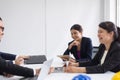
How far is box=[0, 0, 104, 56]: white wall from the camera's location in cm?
512

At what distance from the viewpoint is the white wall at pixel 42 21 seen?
202 inches

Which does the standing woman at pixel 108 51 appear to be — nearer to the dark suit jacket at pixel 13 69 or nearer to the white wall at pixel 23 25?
the dark suit jacket at pixel 13 69

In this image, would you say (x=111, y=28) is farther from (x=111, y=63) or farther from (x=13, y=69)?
(x=13, y=69)

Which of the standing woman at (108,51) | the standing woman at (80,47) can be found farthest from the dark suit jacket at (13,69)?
the standing woman at (80,47)

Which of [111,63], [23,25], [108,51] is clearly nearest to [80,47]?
[108,51]

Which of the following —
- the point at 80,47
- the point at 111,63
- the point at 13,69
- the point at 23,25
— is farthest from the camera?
the point at 23,25

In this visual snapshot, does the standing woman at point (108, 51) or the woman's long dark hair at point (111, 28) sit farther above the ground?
the woman's long dark hair at point (111, 28)

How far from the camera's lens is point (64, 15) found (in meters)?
5.18

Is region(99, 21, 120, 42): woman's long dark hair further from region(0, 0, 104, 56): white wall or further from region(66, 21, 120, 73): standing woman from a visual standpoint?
region(0, 0, 104, 56): white wall

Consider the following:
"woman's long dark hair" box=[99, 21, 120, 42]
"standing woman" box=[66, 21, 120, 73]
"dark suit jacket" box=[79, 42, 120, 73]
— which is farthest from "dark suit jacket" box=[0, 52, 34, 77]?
"woman's long dark hair" box=[99, 21, 120, 42]

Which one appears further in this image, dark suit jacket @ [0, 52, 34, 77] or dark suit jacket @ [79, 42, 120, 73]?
dark suit jacket @ [79, 42, 120, 73]

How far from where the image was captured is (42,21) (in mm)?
5164

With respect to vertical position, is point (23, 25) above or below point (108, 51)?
above

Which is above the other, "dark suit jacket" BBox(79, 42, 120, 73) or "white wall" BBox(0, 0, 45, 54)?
"white wall" BBox(0, 0, 45, 54)
